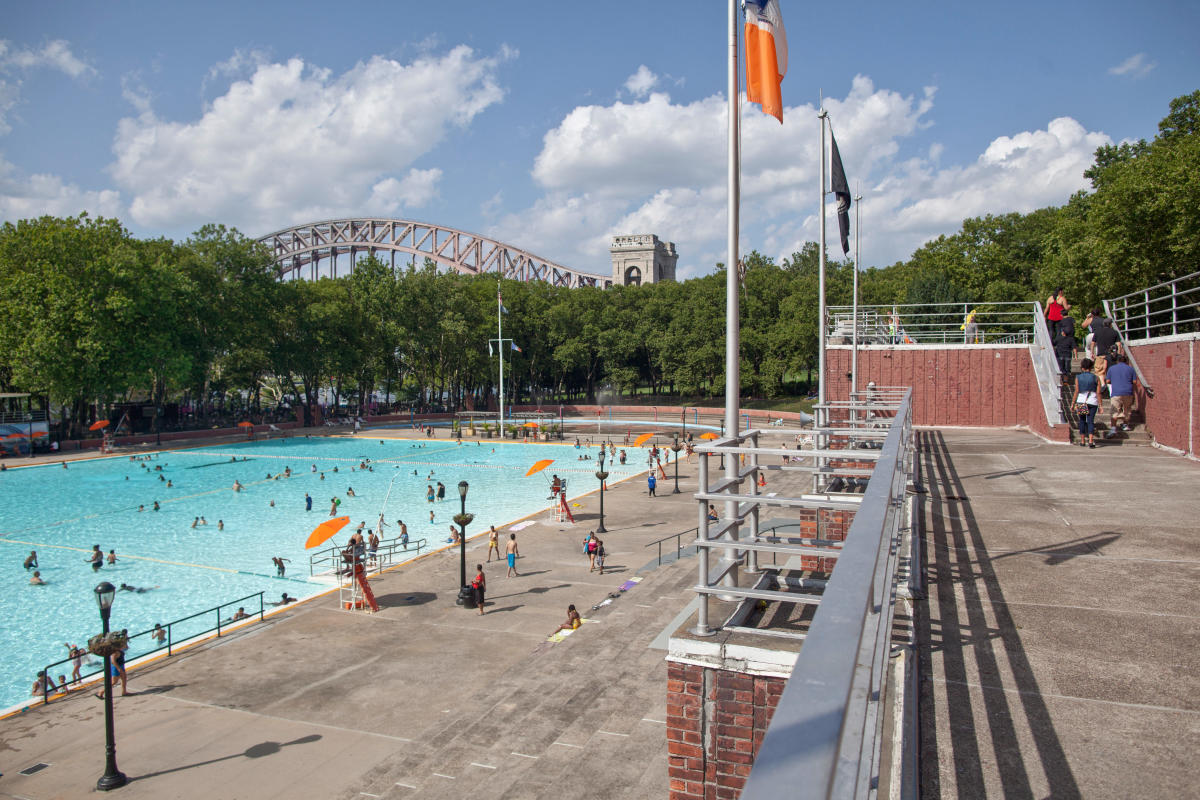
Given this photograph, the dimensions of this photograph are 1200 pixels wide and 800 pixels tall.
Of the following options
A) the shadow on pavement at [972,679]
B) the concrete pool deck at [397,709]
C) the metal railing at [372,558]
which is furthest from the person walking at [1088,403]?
the metal railing at [372,558]

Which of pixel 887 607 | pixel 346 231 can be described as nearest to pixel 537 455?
pixel 887 607

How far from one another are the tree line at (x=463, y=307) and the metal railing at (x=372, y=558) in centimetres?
2992

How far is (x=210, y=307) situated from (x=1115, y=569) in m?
67.2

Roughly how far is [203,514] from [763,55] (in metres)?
36.2

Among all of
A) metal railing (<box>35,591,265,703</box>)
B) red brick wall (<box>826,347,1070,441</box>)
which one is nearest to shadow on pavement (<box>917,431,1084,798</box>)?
metal railing (<box>35,591,265,703</box>)

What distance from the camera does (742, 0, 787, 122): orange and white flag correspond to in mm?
9016

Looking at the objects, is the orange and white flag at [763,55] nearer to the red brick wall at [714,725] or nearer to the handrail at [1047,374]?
the red brick wall at [714,725]

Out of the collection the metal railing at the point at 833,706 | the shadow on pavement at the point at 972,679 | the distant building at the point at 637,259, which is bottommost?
the shadow on pavement at the point at 972,679

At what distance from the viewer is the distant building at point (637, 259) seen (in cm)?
14850

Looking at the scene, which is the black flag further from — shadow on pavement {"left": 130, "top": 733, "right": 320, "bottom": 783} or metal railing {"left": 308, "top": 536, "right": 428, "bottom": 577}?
metal railing {"left": 308, "top": 536, "right": 428, "bottom": 577}

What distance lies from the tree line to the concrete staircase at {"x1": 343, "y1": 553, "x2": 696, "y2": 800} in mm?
26963

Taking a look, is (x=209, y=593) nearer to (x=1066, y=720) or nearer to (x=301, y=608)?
(x=301, y=608)

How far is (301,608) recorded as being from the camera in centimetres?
2102

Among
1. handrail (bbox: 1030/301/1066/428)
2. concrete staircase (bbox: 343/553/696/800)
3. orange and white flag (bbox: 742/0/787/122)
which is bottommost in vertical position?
concrete staircase (bbox: 343/553/696/800)
